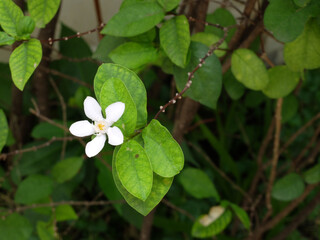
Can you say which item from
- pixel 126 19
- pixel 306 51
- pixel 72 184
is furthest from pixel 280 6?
pixel 72 184

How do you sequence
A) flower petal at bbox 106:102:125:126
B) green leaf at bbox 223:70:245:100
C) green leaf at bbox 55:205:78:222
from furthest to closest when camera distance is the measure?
green leaf at bbox 55:205:78:222
green leaf at bbox 223:70:245:100
flower petal at bbox 106:102:125:126

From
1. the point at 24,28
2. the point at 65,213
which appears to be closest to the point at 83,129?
the point at 24,28

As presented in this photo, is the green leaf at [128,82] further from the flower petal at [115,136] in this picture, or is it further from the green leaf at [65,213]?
the green leaf at [65,213]

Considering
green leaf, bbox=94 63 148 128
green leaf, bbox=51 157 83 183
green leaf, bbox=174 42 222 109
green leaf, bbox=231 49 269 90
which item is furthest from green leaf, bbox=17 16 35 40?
green leaf, bbox=51 157 83 183

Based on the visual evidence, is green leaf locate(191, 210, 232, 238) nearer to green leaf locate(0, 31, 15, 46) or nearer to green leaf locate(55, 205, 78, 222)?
green leaf locate(55, 205, 78, 222)

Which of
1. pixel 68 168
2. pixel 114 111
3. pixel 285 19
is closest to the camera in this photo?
pixel 114 111

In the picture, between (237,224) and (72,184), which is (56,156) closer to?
(72,184)

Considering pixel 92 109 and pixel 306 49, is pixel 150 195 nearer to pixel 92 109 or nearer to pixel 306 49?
pixel 92 109
